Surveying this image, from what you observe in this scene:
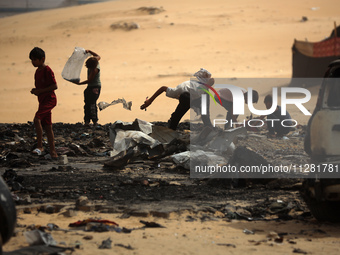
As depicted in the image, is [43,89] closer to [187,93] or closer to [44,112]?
[44,112]

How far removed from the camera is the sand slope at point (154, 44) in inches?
902

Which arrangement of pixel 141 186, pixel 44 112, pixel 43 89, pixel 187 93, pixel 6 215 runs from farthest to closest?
1. pixel 187 93
2. pixel 44 112
3. pixel 43 89
4. pixel 141 186
5. pixel 6 215

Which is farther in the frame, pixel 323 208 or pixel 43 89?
pixel 43 89

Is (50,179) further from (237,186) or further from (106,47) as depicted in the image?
(106,47)

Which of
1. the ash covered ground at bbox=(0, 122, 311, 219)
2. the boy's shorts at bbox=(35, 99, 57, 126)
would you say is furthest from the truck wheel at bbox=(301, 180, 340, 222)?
the boy's shorts at bbox=(35, 99, 57, 126)

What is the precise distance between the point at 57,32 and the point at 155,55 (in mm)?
10459

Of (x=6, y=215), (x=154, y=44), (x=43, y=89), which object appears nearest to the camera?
(x=6, y=215)

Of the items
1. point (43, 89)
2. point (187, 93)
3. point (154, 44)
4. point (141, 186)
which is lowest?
point (141, 186)

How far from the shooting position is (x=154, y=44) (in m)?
37.0

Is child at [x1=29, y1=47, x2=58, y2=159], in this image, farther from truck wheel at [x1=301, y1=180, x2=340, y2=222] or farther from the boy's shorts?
truck wheel at [x1=301, y1=180, x2=340, y2=222]

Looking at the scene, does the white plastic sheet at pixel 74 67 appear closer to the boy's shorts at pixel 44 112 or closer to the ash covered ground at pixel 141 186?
the ash covered ground at pixel 141 186

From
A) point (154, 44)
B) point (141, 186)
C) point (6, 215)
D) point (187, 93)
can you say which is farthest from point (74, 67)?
point (154, 44)

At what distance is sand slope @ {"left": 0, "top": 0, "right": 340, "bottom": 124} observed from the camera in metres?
22.9

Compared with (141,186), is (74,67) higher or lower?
higher
